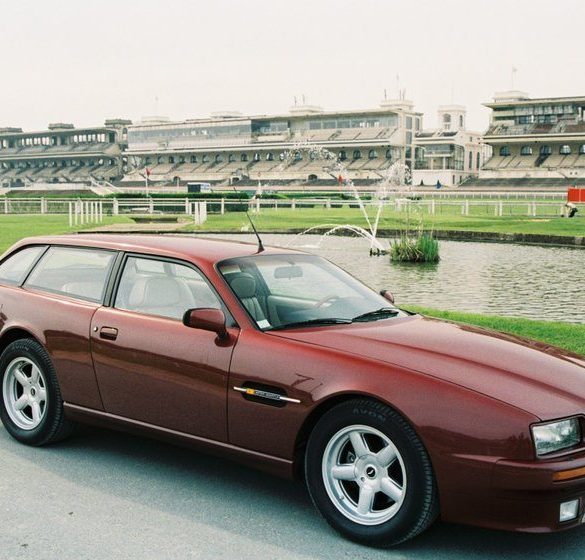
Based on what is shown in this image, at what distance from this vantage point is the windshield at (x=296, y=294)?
4887mm

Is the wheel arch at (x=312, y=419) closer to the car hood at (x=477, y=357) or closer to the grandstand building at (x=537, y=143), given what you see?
the car hood at (x=477, y=357)

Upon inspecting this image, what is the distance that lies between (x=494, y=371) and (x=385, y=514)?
0.83 meters

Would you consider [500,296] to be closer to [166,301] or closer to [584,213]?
[166,301]

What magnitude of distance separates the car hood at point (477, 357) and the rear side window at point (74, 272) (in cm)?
150

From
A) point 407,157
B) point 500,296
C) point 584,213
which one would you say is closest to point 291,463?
point 500,296

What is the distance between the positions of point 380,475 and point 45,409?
2.46 metres

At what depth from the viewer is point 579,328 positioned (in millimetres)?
10062

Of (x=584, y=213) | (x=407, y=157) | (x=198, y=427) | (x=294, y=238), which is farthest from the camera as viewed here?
(x=407, y=157)

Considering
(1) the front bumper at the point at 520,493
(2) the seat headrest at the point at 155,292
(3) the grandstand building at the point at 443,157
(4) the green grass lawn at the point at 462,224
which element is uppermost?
(3) the grandstand building at the point at 443,157

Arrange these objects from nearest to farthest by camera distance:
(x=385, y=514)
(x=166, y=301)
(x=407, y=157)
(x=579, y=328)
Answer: (x=385, y=514) → (x=166, y=301) → (x=579, y=328) → (x=407, y=157)

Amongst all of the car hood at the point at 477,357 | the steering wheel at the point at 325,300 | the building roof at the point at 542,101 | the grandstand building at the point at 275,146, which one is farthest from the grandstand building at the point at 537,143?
the car hood at the point at 477,357

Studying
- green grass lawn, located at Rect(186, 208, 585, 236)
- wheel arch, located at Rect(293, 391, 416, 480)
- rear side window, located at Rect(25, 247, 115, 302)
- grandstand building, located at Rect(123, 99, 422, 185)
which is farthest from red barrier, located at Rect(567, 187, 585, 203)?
grandstand building, located at Rect(123, 99, 422, 185)

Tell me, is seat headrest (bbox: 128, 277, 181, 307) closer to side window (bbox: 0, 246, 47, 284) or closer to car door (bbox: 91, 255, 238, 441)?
car door (bbox: 91, 255, 238, 441)

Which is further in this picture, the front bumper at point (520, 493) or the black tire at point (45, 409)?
the black tire at point (45, 409)
